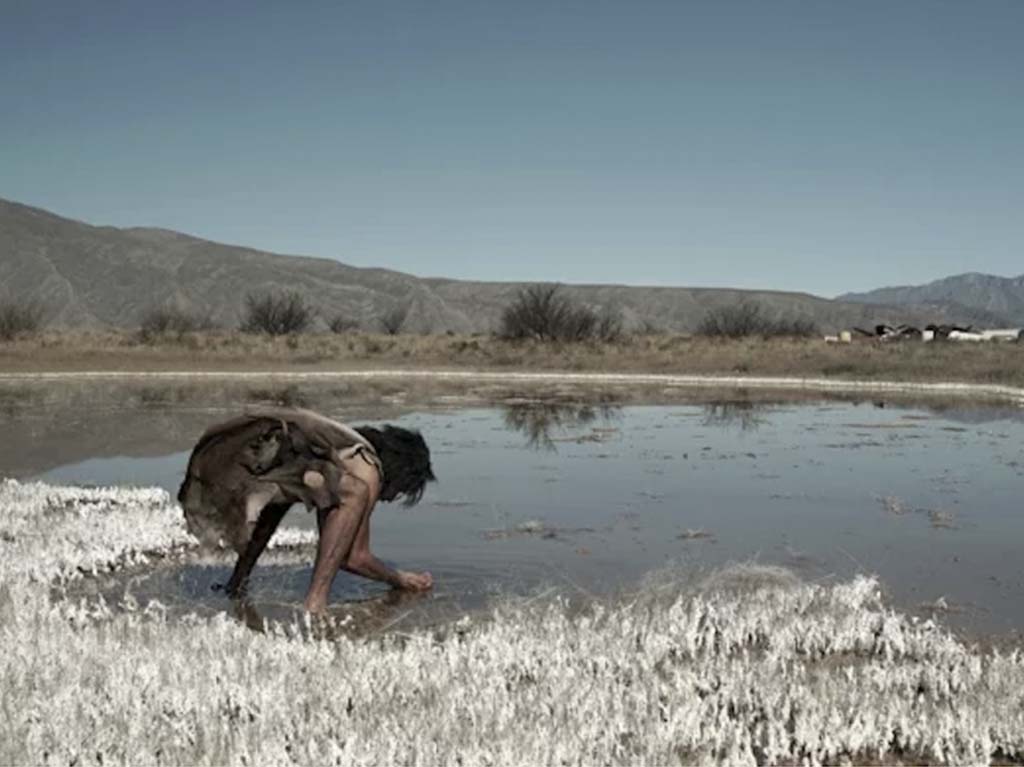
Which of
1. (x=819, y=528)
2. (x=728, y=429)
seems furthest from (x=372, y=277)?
(x=819, y=528)

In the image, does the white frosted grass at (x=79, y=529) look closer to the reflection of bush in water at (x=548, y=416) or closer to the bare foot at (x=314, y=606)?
the bare foot at (x=314, y=606)

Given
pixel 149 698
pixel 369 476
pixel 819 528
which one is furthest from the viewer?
pixel 819 528

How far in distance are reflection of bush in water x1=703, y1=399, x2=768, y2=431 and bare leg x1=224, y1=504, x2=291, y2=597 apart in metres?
18.3

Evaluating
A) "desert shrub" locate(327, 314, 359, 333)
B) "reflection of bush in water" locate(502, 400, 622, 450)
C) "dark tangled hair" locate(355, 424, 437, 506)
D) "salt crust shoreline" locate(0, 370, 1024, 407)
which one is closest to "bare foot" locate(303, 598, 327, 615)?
"dark tangled hair" locate(355, 424, 437, 506)

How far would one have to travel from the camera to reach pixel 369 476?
854 centimetres

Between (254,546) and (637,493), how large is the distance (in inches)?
303

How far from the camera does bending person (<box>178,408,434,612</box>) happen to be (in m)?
8.41

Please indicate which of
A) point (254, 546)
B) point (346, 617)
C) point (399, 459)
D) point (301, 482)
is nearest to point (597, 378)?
point (399, 459)

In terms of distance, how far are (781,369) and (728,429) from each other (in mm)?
24919

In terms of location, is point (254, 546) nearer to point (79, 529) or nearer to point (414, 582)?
point (414, 582)

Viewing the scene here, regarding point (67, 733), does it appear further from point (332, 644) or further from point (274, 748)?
point (332, 644)

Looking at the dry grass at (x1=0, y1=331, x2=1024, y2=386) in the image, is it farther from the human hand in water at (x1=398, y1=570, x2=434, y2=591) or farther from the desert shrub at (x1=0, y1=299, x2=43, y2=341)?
the human hand in water at (x1=398, y1=570, x2=434, y2=591)

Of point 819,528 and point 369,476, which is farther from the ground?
point 369,476

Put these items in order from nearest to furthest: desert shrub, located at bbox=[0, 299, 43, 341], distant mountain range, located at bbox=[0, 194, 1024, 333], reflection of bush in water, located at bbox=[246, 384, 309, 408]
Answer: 1. reflection of bush in water, located at bbox=[246, 384, 309, 408]
2. desert shrub, located at bbox=[0, 299, 43, 341]
3. distant mountain range, located at bbox=[0, 194, 1024, 333]
